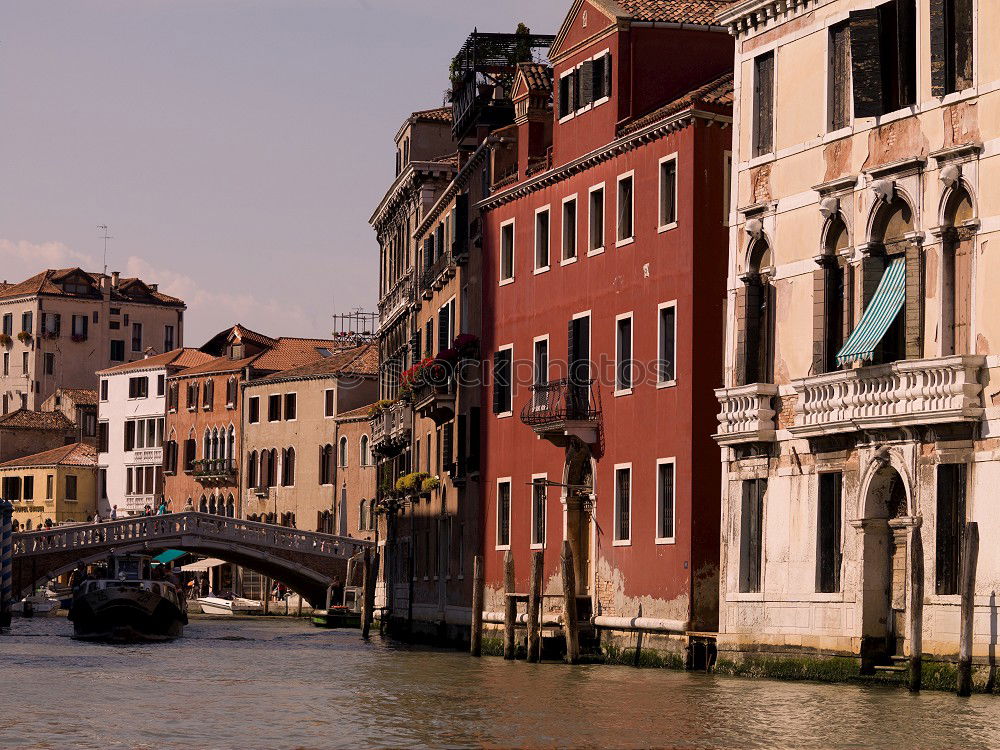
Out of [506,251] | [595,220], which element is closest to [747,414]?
[595,220]

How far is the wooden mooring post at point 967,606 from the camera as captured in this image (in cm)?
2134

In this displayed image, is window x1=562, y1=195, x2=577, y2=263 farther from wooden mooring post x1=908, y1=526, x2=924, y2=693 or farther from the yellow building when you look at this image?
the yellow building

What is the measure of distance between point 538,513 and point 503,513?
6.33ft

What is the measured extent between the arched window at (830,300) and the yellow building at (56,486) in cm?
6286

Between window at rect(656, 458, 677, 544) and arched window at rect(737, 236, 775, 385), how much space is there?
252cm

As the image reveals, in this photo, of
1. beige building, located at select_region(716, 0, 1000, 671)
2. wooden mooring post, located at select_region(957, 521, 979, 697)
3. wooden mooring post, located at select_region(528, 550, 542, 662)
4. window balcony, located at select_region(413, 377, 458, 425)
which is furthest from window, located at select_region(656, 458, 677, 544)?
window balcony, located at select_region(413, 377, 458, 425)

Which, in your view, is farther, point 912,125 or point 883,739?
point 912,125

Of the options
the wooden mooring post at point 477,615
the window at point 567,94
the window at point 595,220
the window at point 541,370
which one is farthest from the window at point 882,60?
the wooden mooring post at point 477,615

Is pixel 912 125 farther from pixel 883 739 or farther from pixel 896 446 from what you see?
pixel 883 739

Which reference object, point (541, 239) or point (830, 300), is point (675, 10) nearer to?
point (541, 239)

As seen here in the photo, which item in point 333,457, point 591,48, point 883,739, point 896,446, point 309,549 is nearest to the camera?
point 883,739

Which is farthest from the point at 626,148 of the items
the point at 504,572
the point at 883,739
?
the point at 883,739

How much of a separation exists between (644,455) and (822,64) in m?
6.80

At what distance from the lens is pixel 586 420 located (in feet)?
103
